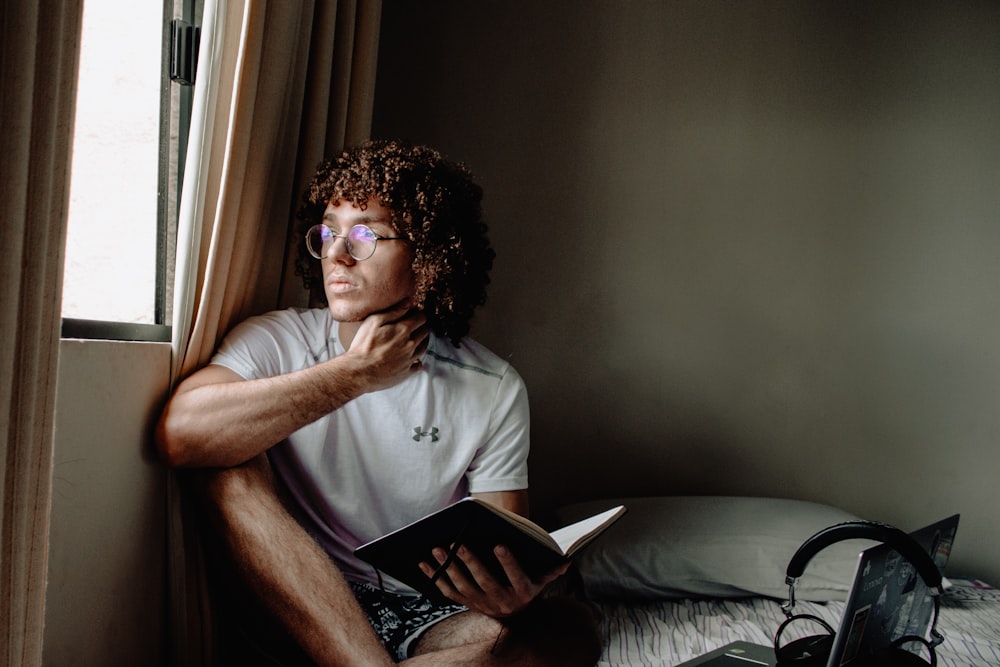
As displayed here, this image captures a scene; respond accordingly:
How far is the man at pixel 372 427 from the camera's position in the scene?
1269 mm

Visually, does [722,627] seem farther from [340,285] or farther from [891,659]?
[340,285]

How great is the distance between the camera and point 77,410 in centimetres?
109

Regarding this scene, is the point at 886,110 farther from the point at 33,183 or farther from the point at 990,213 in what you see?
the point at 33,183

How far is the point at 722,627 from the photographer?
1608 millimetres

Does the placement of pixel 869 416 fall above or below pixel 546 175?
below

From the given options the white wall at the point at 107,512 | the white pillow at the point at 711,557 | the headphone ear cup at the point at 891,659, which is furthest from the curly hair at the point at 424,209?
the headphone ear cup at the point at 891,659

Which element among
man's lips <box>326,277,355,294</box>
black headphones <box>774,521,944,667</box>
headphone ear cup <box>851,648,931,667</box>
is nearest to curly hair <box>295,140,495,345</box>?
man's lips <box>326,277,355,294</box>

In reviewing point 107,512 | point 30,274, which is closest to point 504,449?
point 107,512

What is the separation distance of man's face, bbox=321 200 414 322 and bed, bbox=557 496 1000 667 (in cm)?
81

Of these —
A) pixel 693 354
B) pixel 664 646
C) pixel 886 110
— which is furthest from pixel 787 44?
pixel 664 646

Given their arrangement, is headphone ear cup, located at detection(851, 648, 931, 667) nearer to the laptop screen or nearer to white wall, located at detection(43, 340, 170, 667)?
the laptop screen

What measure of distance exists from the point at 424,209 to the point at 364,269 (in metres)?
0.17

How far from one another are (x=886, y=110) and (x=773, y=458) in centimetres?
115

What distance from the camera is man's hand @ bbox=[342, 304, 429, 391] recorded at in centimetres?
141
